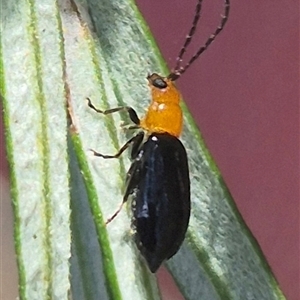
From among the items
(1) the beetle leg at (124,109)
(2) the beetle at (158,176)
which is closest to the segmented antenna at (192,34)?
(2) the beetle at (158,176)

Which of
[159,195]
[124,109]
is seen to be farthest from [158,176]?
[124,109]

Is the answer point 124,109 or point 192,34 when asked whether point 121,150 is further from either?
point 192,34

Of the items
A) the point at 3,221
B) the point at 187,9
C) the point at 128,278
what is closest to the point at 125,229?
the point at 128,278

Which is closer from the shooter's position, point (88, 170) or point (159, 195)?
point (88, 170)

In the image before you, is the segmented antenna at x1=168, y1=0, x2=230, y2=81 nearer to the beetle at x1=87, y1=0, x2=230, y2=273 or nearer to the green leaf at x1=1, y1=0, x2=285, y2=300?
the beetle at x1=87, y1=0, x2=230, y2=273

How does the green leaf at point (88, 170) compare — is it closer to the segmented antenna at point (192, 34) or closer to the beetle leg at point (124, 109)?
the beetle leg at point (124, 109)

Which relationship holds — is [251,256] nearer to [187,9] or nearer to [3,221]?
[187,9]
